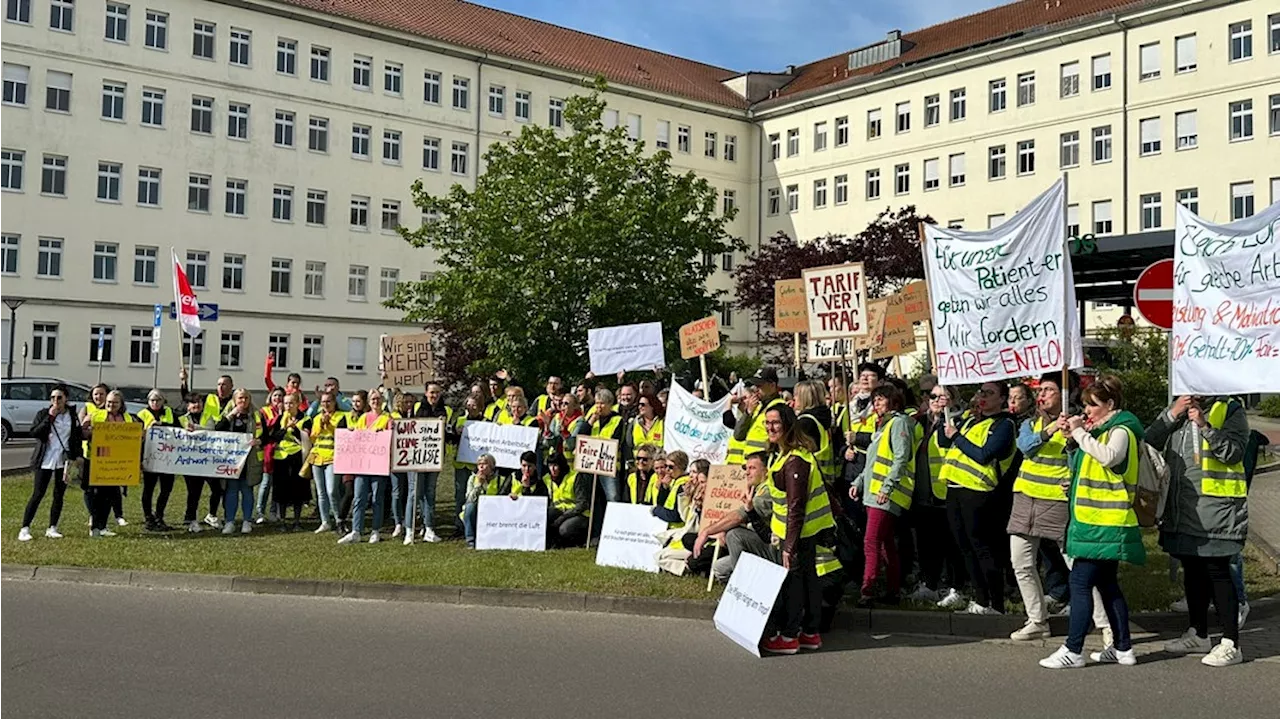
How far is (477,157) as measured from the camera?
6181cm

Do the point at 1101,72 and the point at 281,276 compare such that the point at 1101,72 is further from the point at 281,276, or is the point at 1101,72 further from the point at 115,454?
the point at 115,454

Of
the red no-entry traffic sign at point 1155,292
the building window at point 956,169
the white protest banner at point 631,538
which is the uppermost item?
the building window at point 956,169

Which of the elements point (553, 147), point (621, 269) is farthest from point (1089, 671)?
point (553, 147)

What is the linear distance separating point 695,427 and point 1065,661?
5.98m

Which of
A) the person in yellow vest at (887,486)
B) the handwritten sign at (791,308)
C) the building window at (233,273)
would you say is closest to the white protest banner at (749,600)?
the person in yellow vest at (887,486)

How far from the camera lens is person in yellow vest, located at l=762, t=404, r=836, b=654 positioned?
29.5 ft

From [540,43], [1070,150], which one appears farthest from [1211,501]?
[540,43]

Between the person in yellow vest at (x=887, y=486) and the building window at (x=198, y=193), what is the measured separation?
48436 millimetres

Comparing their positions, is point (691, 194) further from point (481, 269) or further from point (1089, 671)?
point (1089, 671)

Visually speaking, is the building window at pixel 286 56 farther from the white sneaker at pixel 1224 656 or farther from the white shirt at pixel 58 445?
the white sneaker at pixel 1224 656

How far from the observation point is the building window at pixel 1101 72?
178 ft

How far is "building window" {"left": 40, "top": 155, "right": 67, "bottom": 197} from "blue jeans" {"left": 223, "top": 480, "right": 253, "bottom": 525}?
40.1 metres

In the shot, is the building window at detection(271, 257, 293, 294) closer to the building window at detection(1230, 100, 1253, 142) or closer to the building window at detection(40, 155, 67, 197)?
the building window at detection(40, 155, 67, 197)

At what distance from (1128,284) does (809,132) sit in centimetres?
4785
